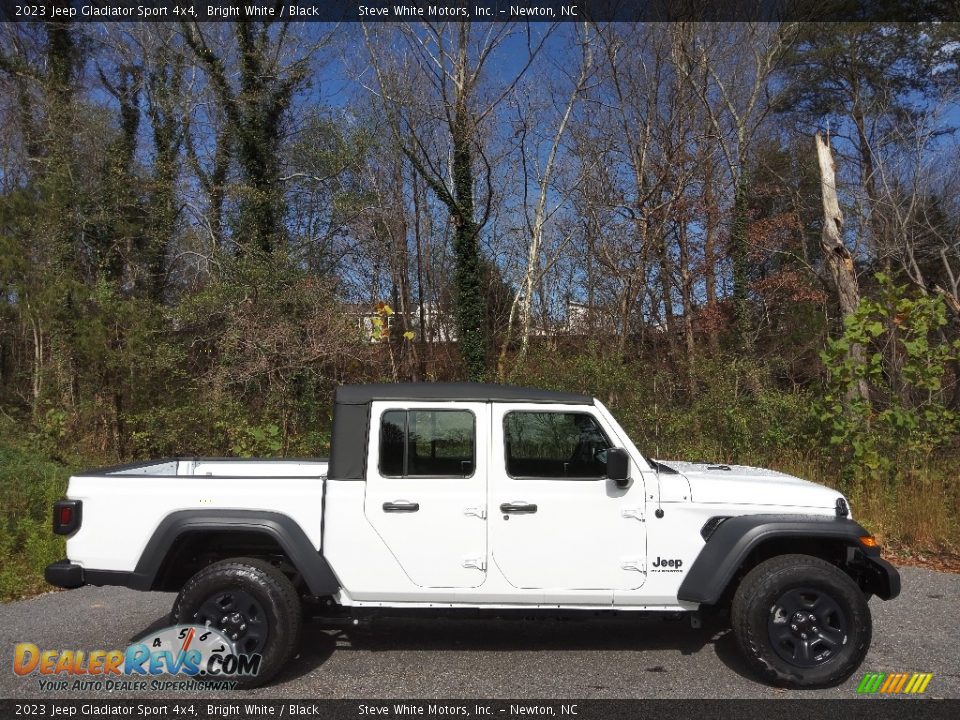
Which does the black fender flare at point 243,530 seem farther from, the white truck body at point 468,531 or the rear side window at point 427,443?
the rear side window at point 427,443

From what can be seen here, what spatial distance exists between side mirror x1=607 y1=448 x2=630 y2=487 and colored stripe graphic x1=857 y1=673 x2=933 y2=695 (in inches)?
70.9

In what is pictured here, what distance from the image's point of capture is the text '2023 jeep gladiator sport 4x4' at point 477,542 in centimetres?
427

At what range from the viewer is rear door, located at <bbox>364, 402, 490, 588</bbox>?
14.3 feet

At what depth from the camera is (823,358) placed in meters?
8.88

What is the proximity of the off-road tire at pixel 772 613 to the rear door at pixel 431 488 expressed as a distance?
61.2 inches

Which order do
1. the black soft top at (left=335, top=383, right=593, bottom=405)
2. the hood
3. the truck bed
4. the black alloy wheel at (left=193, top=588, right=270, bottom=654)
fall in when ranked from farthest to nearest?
the truck bed < the black soft top at (left=335, top=383, right=593, bottom=405) < the hood < the black alloy wheel at (left=193, top=588, right=270, bottom=654)

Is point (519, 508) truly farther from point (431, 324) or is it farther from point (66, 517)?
point (431, 324)

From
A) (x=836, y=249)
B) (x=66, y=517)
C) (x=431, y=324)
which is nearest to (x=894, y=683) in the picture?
(x=66, y=517)

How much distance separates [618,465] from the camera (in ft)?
14.2

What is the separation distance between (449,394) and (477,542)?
0.92 meters

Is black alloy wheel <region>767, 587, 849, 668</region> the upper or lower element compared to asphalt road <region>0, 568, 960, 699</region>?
upper

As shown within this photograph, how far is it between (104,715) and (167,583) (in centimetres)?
80

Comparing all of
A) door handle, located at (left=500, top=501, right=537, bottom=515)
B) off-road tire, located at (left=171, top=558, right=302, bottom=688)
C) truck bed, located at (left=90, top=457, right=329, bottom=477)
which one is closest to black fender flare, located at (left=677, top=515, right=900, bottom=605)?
door handle, located at (left=500, top=501, right=537, bottom=515)

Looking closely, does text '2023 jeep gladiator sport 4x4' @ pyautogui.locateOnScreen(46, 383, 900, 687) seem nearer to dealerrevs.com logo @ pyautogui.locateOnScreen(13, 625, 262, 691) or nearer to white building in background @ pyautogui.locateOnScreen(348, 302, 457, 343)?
dealerrevs.com logo @ pyautogui.locateOnScreen(13, 625, 262, 691)
